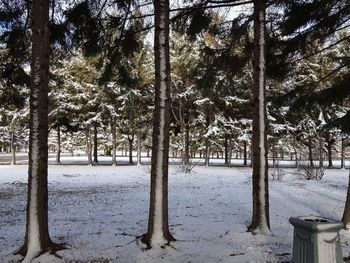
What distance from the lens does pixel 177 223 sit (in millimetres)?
8336

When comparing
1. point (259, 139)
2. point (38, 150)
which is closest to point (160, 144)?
point (38, 150)

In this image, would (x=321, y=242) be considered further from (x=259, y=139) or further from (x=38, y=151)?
(x=38, y=151)

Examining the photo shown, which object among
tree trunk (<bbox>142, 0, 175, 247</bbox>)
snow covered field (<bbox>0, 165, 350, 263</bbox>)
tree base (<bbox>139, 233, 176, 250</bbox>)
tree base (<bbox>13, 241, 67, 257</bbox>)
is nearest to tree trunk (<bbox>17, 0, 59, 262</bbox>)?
tree base (<bbox>13, 241, 67, 257</bbox>)

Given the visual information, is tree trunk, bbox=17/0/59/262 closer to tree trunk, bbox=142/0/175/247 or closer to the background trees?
the background trees

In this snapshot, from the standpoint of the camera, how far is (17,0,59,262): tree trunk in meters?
6.05

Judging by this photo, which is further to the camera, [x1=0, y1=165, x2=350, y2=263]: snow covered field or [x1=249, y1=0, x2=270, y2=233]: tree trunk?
[x1=249, y1=0, x2=270, y2=233]: tree trunk

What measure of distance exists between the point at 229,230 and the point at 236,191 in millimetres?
6596

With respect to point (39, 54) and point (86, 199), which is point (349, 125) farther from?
point (86, 199)

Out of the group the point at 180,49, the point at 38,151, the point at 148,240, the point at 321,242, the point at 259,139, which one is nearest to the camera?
the point at 321,242

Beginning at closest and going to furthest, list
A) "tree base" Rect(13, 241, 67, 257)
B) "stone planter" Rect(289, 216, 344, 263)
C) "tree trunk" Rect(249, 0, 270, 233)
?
"stone planter" Rect(289, 216, 344, 263)
"tree base" Rect(13, 241, 67, 257)
"tree trunk" Rect(249, 0, 270, 233)

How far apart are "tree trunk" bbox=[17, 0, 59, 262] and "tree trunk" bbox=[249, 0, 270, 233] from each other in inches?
140

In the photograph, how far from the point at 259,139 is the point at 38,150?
3878 millimetres

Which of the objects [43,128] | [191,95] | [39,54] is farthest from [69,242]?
[191,95]

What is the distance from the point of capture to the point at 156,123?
657 centimetres
